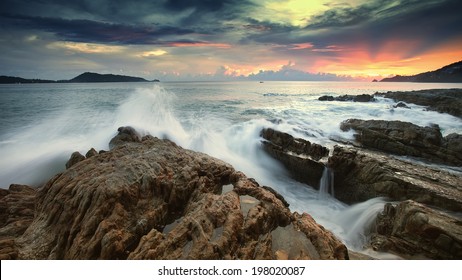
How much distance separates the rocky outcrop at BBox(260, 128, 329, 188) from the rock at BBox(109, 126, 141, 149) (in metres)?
4.68

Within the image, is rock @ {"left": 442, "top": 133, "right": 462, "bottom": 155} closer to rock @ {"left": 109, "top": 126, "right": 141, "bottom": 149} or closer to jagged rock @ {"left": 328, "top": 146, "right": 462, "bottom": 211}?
jagged rock @ {"left": 328, "top": 146, "right": 462, "bottom": 211}

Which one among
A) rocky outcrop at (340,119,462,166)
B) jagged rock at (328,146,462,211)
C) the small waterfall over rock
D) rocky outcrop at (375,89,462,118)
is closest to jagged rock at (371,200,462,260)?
jagged rock at (328,146,462,211)

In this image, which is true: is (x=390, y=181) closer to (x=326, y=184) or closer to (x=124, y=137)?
(x=326, y=184)

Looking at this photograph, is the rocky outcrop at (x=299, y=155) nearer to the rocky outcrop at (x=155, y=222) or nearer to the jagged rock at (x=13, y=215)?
the rocky outcrop at (x=155, y=222)

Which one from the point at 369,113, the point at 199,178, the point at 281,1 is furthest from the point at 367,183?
the point at 369,113

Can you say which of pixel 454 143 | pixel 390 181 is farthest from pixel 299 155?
pixel 454 143

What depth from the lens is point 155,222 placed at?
10.7 feet

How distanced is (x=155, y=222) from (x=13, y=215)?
282 cm

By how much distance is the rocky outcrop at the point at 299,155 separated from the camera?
23.6 ft

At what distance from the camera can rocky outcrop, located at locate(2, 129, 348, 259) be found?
269 cm

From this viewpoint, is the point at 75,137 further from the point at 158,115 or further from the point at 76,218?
the point at 76,218

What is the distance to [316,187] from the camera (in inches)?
279

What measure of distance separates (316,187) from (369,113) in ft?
49.5

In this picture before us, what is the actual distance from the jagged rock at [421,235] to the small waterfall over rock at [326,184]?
8.01 ft
